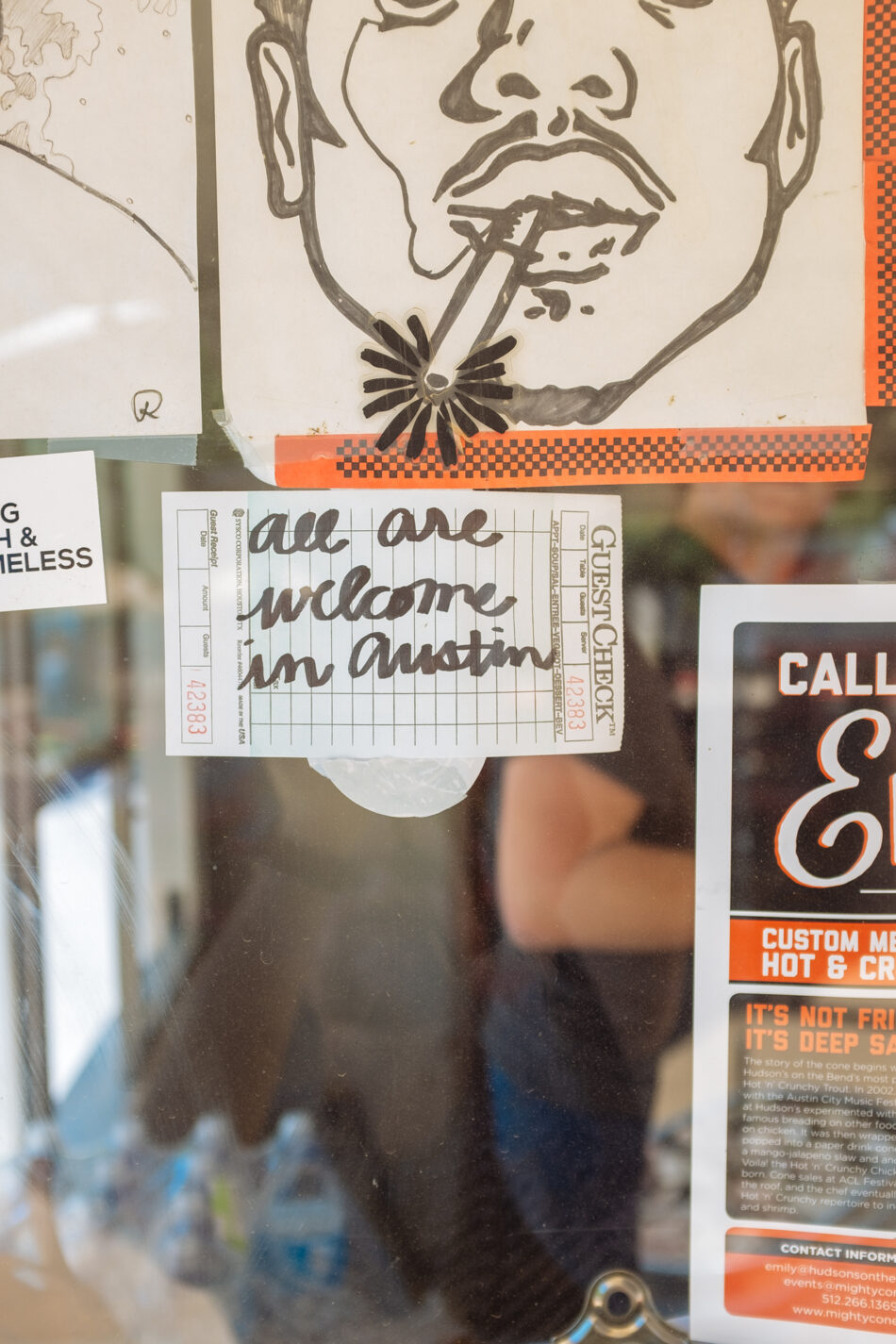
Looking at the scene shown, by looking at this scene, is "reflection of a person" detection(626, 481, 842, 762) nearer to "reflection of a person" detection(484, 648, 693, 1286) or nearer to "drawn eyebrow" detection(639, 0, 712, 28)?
"reflection of a person" detection(484, 648, 693, 1286)

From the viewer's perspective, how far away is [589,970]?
50 centimetres

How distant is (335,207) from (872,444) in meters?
→ 0.31

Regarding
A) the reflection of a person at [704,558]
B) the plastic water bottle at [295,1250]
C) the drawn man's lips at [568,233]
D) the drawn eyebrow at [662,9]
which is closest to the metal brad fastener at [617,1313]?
the plastic water bottle at [295,1250]

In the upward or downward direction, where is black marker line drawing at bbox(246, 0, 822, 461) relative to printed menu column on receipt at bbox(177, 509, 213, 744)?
upward

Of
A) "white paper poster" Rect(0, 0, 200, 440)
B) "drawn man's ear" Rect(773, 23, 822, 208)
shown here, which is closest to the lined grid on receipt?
"white paper poster" Rect(0, 0, 200, 440)

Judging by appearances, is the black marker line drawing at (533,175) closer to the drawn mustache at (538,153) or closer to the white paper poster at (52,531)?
the drawn mustache at (538,153)

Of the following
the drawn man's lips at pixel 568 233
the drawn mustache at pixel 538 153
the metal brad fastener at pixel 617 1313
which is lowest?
the metal brad fastener at pixel 617 1313

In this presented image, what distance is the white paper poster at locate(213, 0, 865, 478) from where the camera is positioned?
47 centimetres

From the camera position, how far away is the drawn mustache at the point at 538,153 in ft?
1.55

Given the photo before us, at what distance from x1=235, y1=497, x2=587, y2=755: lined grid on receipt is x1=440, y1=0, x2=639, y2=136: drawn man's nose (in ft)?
0.66

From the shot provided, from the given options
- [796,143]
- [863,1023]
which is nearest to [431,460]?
[796,143]

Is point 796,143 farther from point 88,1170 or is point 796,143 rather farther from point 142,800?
point 88,1170

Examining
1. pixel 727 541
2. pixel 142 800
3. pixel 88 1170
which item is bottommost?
pixel 88 1170

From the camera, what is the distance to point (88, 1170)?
0.53 meters
